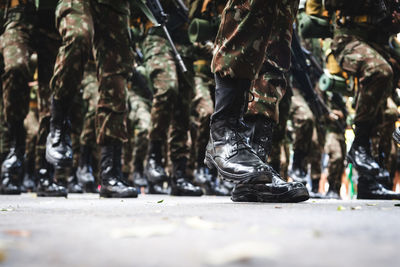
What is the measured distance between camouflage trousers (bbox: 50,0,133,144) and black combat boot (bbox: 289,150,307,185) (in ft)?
9.45

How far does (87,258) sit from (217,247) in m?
0.18

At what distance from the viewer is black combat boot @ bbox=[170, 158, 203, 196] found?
11.7 feet

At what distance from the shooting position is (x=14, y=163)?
131 inches

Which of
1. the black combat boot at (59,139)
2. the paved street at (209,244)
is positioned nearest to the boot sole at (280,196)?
the paved street at (209,244)

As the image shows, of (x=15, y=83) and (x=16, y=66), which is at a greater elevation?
(x=16, y=66)

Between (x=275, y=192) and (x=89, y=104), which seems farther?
(x=89, y=104)

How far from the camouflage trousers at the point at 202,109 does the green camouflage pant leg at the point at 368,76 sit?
5.31 feet

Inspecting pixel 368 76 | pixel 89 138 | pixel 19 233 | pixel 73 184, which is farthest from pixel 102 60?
pixel 73 184

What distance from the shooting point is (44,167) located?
3.00 meters

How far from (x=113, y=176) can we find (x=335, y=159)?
3368mm

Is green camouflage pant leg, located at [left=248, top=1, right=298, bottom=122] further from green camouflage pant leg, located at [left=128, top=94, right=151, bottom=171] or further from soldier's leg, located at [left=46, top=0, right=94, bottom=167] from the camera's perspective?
green camouflage pant leg, located at [left=128, top=94, right=151, bottom=171]

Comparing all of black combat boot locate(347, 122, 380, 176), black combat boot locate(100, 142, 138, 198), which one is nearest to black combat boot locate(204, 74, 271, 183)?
black combat boot locate(100, 142, 138, 198)

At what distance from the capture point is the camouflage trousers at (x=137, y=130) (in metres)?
6.29

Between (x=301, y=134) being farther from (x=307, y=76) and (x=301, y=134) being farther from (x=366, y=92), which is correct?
(x=366, y=92)
